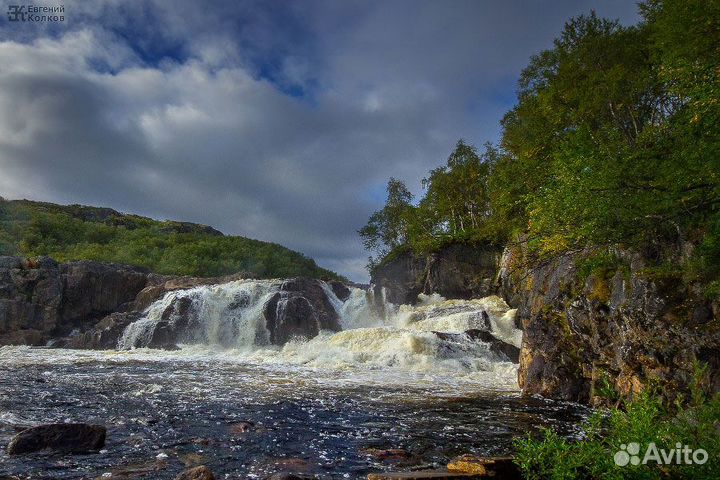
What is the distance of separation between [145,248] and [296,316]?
160 ft

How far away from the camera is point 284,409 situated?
40.4 feet

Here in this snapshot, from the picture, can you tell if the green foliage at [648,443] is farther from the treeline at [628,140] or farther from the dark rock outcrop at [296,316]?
the dark rock outcrop at [296,316]

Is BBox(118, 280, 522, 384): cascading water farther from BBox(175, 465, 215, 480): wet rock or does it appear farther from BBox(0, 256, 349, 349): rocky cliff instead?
BBox(175, 465, 215, 480): wet rock

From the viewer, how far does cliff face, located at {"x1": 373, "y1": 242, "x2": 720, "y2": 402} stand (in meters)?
10.6

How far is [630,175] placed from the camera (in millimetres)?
12469

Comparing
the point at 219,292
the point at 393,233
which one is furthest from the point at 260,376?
the point at 393,233

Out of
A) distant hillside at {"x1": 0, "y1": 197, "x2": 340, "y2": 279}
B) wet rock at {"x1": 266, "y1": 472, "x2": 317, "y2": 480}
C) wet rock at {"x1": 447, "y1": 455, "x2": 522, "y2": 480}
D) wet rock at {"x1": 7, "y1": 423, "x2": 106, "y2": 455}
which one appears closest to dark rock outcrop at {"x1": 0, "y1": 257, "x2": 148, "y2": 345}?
distant hillside at {"x1": 0, "y1": 197, "x2": 340, "y2": 279}

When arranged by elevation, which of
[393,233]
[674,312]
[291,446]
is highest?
[393,233]

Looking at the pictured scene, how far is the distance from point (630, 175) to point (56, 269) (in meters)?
46.7

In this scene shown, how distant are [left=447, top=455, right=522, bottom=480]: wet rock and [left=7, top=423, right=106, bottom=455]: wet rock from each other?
6678mm

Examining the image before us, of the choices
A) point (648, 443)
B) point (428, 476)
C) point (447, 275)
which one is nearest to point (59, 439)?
point (428, 476)

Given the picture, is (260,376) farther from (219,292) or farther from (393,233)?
(393,233)

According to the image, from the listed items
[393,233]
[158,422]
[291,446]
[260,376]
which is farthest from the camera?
[393,233]

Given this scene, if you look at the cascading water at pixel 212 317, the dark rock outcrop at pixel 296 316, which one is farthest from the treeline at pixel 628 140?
the cascading water at pixel 212 317
